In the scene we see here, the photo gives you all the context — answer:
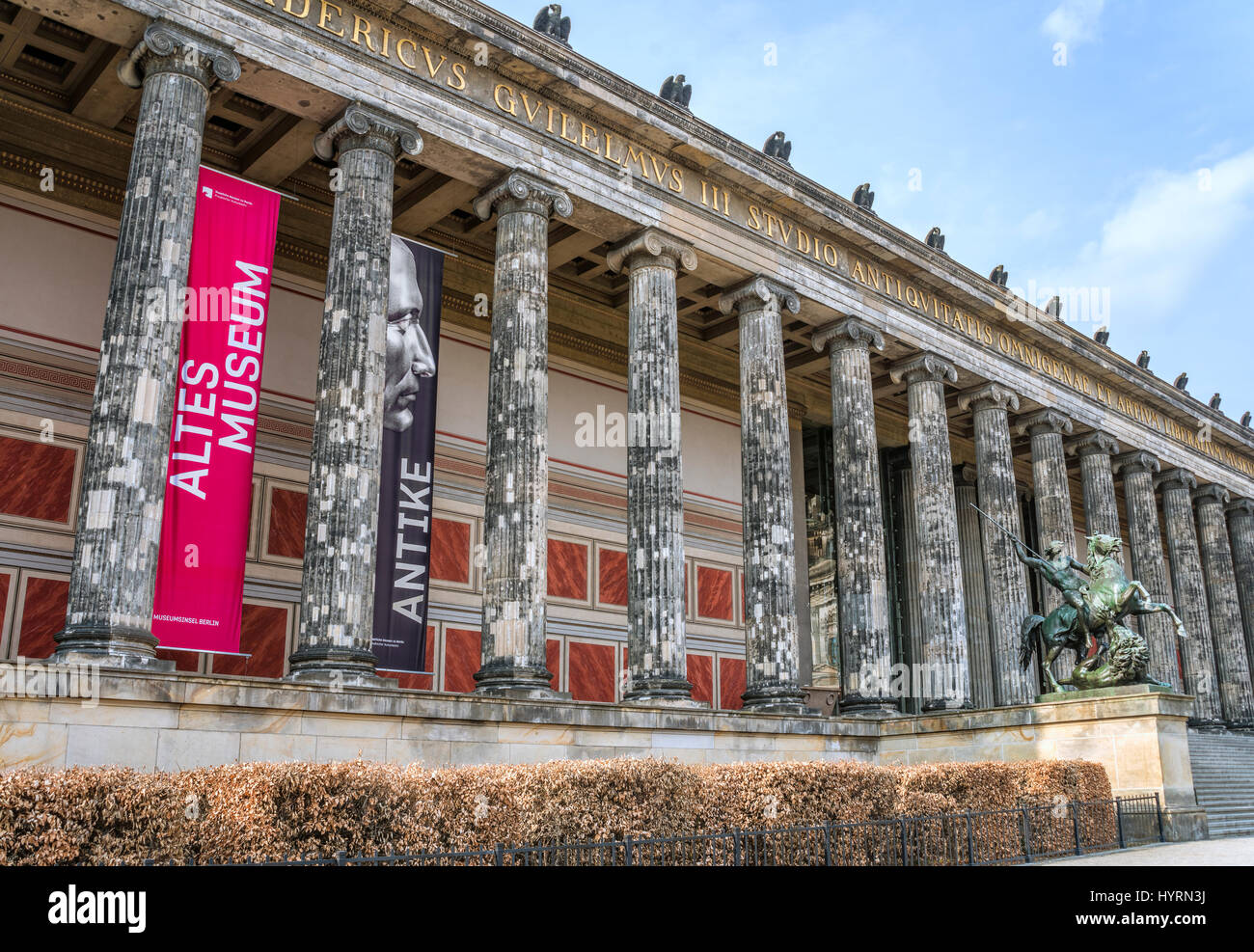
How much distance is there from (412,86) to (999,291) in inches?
665

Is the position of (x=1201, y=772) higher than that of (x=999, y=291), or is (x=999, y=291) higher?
(x=999, y=291)

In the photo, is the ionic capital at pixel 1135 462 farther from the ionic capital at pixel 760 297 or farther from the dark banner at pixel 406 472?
the dark banner at pixel 406 472

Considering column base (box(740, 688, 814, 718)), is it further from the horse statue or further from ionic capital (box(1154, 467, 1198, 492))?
ionic capital (box(1154, 467, 1198, 492))

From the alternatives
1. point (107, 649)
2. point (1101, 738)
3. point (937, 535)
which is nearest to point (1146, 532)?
point (937, 535)

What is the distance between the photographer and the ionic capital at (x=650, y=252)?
20.2 m

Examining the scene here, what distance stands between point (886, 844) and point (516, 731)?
590 centimetres

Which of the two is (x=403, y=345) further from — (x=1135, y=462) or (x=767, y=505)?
(x=1135, y=462)

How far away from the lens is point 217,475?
14.5 m

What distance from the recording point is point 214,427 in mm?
14602

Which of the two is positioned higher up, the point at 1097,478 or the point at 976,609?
the point at 1097,478

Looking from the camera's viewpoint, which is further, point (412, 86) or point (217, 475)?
point (412, 86)

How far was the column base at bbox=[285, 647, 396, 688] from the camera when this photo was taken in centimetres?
1397
